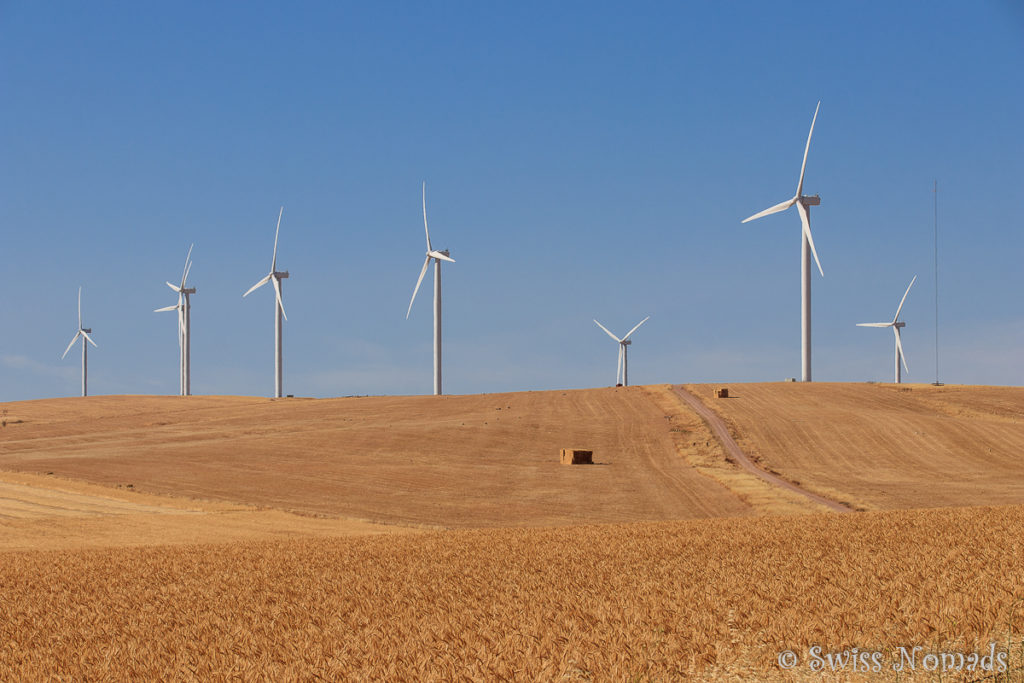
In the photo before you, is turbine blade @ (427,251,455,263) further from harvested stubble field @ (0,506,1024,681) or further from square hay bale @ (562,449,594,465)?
harvested stubble field @ (0,506,1024,681)

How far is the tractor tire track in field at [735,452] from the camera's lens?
127 feet

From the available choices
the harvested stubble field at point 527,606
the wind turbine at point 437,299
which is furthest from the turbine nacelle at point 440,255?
the harvested stubble field at point 527,606

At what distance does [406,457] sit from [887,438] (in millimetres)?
30824

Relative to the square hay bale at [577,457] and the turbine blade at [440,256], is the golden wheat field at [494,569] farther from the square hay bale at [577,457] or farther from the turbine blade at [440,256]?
the turbine blade at [440,256]

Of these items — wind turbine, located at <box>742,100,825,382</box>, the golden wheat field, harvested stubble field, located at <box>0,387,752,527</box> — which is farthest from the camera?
wind turbine, located at <box>742,100,825,382</box>

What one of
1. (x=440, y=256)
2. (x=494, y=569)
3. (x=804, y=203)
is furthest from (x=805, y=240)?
(x=494, y=569)

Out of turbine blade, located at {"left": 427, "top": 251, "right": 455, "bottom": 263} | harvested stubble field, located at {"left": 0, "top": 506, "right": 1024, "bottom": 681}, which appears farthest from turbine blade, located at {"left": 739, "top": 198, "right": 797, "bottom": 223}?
harvested stubble field, located at {"left": 0, "top": 506, "right": 1024, "bottom": 681}

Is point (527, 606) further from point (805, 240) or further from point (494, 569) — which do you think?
point (805, 240)

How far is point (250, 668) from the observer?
8734 millimetres

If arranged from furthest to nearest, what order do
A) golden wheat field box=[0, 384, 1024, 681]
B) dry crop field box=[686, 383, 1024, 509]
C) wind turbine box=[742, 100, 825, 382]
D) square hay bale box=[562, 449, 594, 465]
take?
wind turbine box=[742, 100, 825, 382]
square hay bale box=[562, 449, 594, 465]
dry crop field box=[686, 383, 1024, 509]
golden wheat field box=[0, 384, 1024, 681]

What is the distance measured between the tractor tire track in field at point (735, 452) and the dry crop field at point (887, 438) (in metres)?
0.64

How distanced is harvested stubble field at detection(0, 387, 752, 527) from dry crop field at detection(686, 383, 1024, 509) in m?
6.12

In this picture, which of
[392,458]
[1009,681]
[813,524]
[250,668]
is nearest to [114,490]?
[392,458]

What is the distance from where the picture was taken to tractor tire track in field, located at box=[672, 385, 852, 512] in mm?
38650
